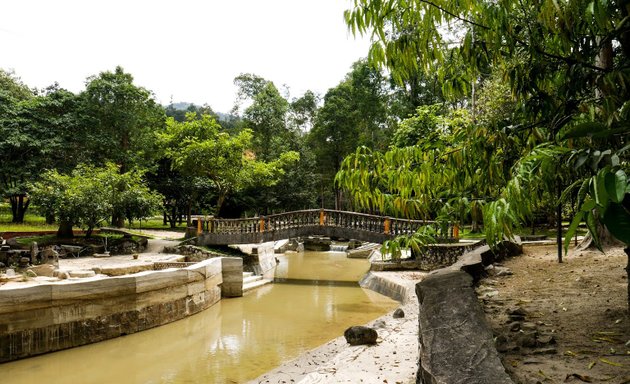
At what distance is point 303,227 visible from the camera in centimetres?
1834

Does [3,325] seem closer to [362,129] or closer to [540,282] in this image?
[540,282]

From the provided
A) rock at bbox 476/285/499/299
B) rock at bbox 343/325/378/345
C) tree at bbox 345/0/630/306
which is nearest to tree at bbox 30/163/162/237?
rock at bbox 343/325/378/345

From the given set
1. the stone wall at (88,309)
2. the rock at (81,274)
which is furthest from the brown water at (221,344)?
the rock at (81,274)

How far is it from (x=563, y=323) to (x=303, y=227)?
1525cm

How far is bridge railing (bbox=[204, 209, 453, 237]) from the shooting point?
17.2 m

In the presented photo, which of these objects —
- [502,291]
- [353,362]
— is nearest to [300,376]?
[353,362]

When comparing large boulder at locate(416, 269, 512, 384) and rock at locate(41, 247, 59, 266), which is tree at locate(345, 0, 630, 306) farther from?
rock at locate(41, 247, 59, 266)

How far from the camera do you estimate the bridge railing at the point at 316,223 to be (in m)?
17.2

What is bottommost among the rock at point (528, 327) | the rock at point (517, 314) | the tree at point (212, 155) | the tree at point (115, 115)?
the rock at point (517, 314)

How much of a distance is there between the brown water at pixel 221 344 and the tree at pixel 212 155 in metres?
7.59

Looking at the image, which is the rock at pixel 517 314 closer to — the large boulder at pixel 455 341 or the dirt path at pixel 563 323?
the dirt path at pixel 563 323

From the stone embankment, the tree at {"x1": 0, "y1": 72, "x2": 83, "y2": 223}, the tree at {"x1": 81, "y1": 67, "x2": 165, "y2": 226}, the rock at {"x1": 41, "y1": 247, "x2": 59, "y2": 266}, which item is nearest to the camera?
the stone embankment

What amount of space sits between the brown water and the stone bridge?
3061mm

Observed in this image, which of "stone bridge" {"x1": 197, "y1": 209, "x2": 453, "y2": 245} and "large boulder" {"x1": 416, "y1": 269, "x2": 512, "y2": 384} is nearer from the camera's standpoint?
"large boulder" {"x1": 416, "y1": 269, "x2": 512, "y2": 384}
